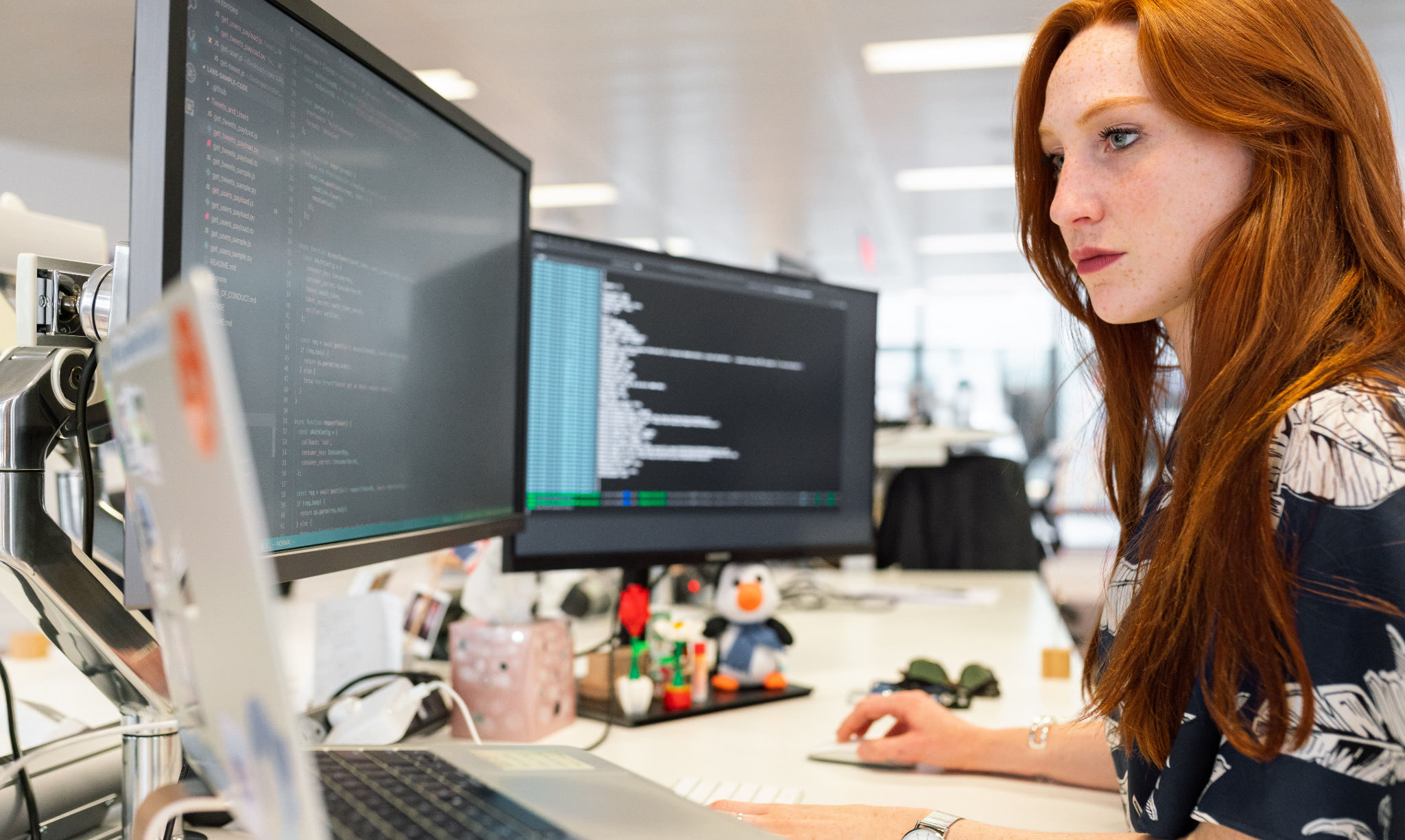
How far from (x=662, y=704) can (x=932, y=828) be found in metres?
0.48

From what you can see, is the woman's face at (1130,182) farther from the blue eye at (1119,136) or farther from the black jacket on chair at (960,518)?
the black jacket on chair at (960,518)

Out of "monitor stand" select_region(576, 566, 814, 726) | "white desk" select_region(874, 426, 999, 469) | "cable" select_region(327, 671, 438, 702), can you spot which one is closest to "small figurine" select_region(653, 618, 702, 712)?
"monitor stand" select_region(576, 566, 814, 726)

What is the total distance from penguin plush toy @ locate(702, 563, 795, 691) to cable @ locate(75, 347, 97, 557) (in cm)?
73

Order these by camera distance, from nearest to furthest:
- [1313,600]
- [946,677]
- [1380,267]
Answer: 1. [1313,600]
2. [1380,267]
3. [946,677]

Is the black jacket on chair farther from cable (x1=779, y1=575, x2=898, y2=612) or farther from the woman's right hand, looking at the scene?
the woman's right hand

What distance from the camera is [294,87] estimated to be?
2.11ft

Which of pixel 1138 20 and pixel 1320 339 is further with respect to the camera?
pixel 1138 20

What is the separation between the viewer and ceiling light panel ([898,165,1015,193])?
5738 millimetres

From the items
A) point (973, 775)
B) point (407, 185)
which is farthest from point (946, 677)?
point (407, 185)

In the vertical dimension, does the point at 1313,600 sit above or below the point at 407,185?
below

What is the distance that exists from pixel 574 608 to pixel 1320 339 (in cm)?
122

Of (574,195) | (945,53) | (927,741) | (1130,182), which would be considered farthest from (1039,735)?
(574,195)

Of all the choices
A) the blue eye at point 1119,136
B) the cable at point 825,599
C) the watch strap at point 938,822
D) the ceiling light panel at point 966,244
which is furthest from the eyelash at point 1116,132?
the ceiling light panel at point 966,244

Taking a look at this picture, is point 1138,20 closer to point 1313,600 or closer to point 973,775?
point 1313,600
